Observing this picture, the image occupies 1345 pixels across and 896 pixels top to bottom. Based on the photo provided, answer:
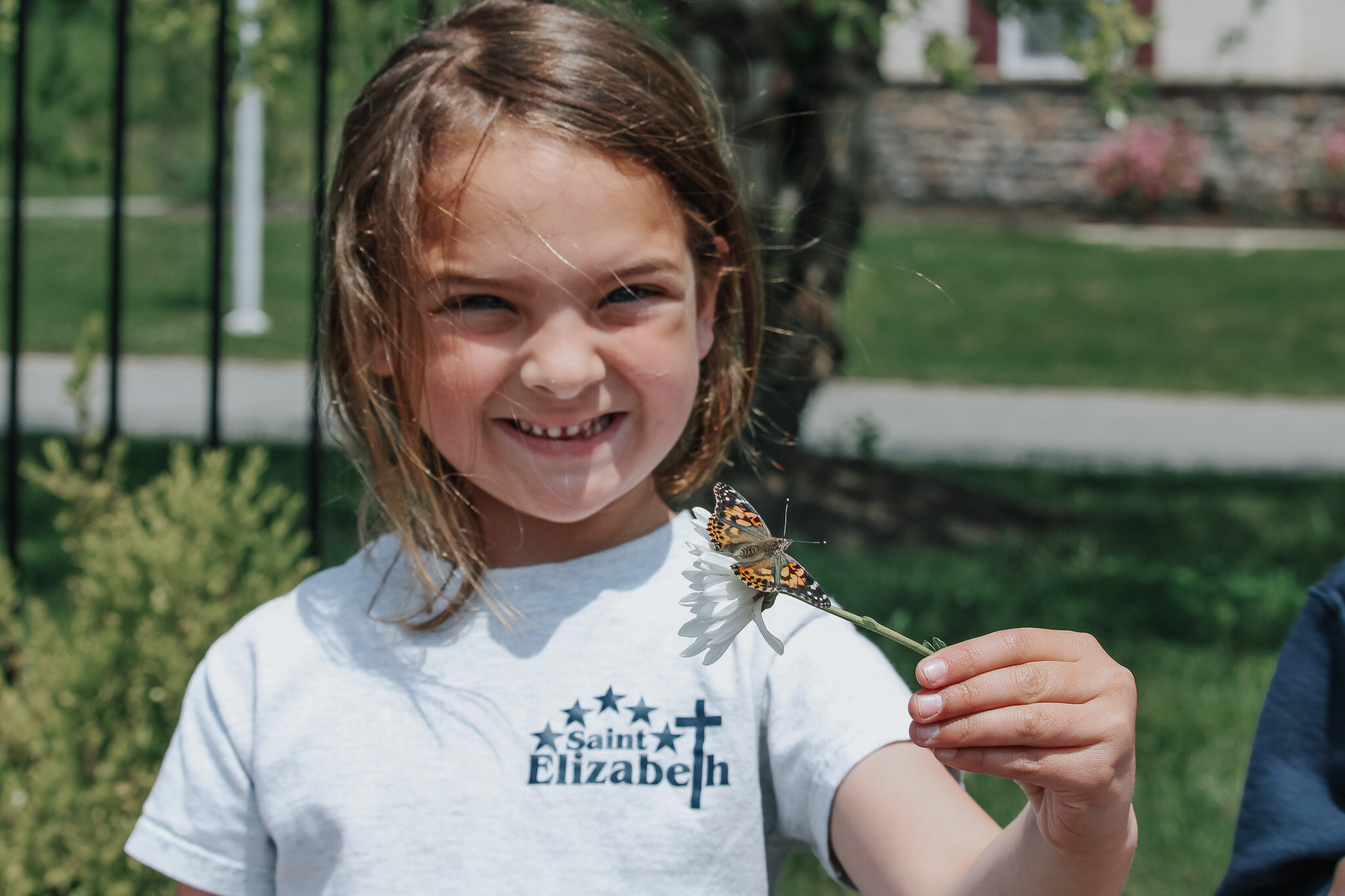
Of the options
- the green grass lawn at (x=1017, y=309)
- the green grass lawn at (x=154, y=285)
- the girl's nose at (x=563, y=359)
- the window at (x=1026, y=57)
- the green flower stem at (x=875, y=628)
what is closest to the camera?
the green flower stem at (x=875, y=628)

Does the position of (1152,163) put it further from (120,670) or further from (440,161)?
A: (440,161)

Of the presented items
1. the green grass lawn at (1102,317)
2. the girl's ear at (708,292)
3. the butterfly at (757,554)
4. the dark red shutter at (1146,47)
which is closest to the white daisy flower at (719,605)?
the butterfly at (757,554)

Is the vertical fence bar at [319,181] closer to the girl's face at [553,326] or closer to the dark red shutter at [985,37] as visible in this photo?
the girl's face at [553,326]

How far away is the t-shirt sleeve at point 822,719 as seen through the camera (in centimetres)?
132

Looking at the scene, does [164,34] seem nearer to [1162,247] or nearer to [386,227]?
[386,227]

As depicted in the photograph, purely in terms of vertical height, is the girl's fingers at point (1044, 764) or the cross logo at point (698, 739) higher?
the girl's fingers at point (1044, 764)

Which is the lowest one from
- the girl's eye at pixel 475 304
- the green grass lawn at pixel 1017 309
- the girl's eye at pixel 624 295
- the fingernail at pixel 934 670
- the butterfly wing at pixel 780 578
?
the green grass lawn at pixel 1017 309

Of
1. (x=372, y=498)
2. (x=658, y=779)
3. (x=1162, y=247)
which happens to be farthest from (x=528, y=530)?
(x=1162, y=247)

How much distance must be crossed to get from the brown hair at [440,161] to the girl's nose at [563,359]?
5.8 inches

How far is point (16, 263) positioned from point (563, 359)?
6.72 feet

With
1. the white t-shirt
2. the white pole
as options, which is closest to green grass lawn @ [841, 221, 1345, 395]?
the white pole

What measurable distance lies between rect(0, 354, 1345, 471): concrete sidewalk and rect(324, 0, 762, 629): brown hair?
438 centimetres

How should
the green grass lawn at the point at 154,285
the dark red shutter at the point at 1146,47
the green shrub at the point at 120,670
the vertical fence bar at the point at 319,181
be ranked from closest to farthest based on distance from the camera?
the green shrub at the point at 120,670, the vertical fence bar at the point at 319,181, the green grass lawn at the point at 154,285, the dark red shutter at the point at 1146,47

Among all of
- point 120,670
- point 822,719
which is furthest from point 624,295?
point 120,670
